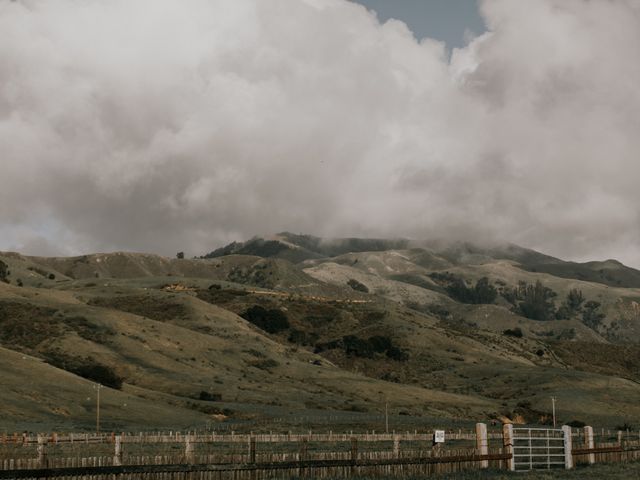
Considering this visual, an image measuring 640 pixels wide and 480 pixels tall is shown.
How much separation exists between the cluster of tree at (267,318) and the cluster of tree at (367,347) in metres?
11.3

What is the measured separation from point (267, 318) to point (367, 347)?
25152mm

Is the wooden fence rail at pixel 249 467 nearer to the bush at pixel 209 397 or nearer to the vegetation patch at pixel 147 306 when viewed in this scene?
the bush at pixel 209 397

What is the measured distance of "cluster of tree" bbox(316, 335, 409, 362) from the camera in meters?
153

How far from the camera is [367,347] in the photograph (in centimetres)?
15438

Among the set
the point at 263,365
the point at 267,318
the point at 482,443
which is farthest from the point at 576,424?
the point at 267,318

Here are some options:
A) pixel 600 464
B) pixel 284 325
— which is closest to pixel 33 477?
pixel 600 464

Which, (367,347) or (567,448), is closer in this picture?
(567,448)

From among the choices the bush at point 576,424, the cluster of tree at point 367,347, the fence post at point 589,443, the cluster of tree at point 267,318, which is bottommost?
the bush at point 576,424

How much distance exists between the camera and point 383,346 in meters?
156

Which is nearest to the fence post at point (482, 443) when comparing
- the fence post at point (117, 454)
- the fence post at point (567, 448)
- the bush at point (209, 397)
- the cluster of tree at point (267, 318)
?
the fence post at point (567, 448)

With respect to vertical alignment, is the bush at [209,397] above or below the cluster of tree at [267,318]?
below

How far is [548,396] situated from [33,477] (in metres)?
106

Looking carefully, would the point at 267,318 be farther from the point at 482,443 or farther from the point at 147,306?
the point at 482,443

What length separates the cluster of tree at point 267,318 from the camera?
165538 mm
